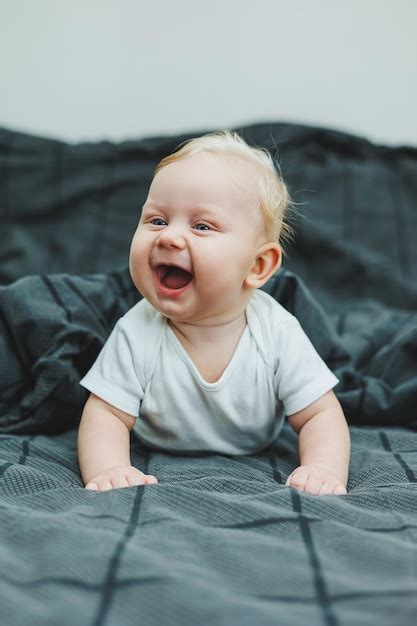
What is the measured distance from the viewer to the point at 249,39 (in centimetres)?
181

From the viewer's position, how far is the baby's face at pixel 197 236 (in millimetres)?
939

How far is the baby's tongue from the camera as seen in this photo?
966 millimetres

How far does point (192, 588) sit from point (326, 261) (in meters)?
1.07

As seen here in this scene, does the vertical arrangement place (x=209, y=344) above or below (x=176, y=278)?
below

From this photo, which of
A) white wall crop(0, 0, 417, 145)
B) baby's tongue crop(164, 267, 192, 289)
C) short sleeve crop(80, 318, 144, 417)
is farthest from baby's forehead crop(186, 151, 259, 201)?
white wall crop(0, 0, 417, 145)

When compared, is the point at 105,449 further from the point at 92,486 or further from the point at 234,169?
the point at 234,169

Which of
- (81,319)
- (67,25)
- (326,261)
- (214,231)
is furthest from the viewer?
(67,25)

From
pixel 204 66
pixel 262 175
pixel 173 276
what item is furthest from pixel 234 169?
pixel 204 66

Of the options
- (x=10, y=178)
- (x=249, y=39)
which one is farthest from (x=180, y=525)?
(x=249, y=39)

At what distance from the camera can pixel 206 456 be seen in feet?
3.42

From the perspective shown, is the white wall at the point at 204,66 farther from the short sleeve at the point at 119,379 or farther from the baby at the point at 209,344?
Answer: the short sleeve at the point at 119,379

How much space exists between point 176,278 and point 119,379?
0.16m

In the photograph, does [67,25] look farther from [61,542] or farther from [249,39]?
[61,542]

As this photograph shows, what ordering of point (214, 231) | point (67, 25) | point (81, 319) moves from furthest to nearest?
point (67, 25)
point (81, 319)
point (214, 231)
